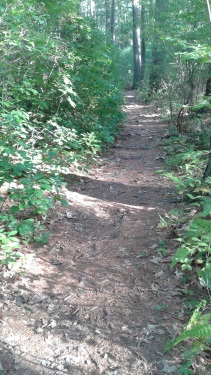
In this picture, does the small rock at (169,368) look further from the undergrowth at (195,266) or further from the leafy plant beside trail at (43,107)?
the leafy plant beside trail at (43,107)

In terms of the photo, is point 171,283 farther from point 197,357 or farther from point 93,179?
point 93,179

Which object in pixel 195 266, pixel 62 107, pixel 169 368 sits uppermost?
pixel 62 107

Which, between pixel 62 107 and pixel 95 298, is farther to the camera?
pixel 62 107

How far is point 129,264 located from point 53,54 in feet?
13.0

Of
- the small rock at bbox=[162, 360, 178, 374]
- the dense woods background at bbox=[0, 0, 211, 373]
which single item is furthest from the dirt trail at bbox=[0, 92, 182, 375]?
the dense woods background at bbox=[0, 0, 211, 373]

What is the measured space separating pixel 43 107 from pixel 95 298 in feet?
14.8

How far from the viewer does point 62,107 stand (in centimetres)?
744

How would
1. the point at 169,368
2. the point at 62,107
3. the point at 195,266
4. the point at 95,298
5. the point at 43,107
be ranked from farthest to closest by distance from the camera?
the point at 62,107 → the point at 43,107 → the point at 195,266 → the point at 95,298 → the point at 169,368

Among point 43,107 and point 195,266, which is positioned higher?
point 43,107

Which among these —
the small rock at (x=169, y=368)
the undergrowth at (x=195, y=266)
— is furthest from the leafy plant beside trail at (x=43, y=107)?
the small rock at (x=169, y=368)

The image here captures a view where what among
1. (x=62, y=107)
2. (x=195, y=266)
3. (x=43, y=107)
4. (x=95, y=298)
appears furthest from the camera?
(x=62, y=107)

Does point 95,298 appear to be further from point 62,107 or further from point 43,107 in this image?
point 62,107

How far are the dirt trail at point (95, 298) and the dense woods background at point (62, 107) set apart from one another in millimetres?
324

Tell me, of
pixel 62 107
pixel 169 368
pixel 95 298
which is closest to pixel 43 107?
pixel 62 107
